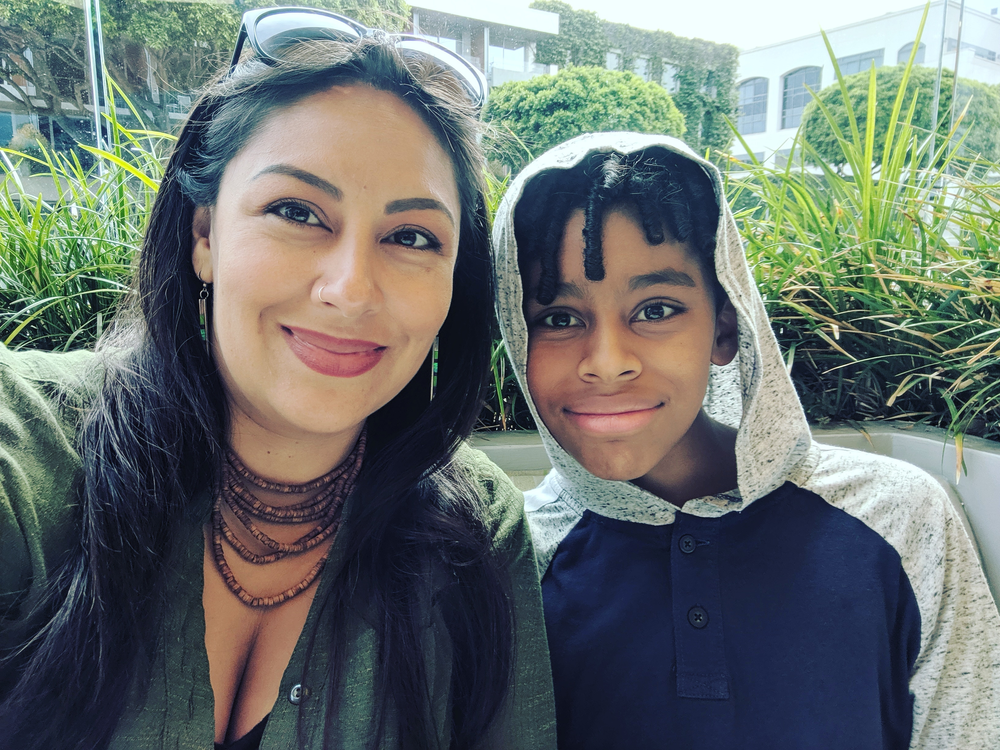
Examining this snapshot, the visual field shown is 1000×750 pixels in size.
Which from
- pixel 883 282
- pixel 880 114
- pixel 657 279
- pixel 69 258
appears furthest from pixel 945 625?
pixel 69 258

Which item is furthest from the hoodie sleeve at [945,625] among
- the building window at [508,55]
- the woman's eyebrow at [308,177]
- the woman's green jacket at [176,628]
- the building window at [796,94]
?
the building window at [508,55]

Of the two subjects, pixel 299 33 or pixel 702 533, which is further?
pixel 702 533

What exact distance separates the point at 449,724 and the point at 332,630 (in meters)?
0.25

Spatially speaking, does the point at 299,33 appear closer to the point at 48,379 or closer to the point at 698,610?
the point at 48,379

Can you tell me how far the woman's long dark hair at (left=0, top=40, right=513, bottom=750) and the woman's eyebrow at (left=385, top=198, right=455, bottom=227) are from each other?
0.12m

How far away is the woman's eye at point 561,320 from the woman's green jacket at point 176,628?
0.47 metres

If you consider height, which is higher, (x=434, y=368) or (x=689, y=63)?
(x=689, y=63)

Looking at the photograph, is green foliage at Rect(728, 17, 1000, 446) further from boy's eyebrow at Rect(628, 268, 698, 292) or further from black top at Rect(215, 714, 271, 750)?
black top at Rect(215, 714, 271, 750)

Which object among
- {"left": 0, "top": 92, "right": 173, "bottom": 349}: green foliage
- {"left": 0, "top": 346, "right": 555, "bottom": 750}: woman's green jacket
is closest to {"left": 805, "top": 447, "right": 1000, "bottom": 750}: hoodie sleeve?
{"left": 0, "top": 346, "right": 555, "bottom": 750}: woman's green jacket

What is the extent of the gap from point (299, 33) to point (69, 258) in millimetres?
1478

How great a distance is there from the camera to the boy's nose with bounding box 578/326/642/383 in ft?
3.45

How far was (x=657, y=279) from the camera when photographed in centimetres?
109

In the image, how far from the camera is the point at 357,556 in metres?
1.06

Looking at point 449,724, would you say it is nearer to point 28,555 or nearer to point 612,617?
point 612,617
